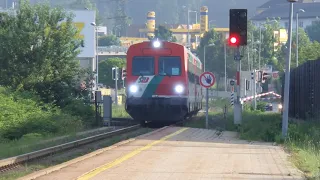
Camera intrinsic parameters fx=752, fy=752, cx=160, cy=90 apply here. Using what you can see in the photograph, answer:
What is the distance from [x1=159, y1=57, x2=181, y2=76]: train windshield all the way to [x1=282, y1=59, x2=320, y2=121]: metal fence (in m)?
5.57

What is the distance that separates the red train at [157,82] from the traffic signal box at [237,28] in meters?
5.91

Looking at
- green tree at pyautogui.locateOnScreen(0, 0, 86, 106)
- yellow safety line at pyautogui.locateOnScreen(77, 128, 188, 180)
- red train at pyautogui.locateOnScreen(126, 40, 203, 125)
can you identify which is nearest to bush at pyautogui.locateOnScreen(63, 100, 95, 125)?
green tree at pyautogui.locateOnScreen(0, 0, 86, 106)

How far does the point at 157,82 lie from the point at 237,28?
20.9ft

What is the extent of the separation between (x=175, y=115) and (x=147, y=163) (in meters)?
16.0

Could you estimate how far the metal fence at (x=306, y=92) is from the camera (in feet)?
96.3

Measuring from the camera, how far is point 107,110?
35.2 m

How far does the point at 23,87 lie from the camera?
35969 mm

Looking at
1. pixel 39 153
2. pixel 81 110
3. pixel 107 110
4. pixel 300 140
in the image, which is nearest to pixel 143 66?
pixel 107 110

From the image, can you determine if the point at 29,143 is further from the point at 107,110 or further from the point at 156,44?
the point at 107,110

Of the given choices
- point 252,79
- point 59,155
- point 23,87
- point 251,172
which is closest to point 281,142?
point 59,155

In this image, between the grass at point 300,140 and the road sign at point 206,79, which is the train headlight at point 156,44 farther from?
the grass at point 300,140

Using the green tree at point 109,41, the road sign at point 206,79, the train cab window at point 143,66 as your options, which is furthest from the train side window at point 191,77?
the green tree at point 109,41

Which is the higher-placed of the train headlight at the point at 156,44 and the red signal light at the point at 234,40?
the train headlight at the point at 156,44

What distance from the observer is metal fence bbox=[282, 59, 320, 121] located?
2936 centimetres
